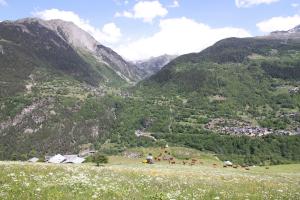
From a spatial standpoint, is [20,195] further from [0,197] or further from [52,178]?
[52,178]

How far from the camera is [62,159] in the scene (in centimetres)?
16400

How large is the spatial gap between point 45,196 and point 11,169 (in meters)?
10.7

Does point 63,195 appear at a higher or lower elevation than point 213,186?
higher

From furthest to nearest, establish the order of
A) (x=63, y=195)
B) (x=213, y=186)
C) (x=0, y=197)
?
(x=213, y=186) → (x=63, y=195) → (x=0, y=197)

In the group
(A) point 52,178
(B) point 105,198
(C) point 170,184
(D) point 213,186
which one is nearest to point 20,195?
(B) point 105,198

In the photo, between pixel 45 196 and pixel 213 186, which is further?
pixel 213 186

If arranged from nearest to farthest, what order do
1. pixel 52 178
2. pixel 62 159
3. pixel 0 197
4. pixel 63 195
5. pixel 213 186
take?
pixel 0 197 → pixel 63 195 → pixel 52 178 → pixel 213 186 → pixel 62 159

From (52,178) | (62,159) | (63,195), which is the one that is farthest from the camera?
(62,159)

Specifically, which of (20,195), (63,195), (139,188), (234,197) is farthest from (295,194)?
(20,195)

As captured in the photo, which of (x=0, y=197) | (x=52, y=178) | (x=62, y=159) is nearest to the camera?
(x=0, y=197)

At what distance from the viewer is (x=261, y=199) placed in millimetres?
28219

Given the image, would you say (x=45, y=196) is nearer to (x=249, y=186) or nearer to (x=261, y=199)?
(x=261, y=199)

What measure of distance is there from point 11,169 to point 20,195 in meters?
10.8

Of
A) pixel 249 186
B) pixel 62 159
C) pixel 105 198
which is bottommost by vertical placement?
pixel 62 159
